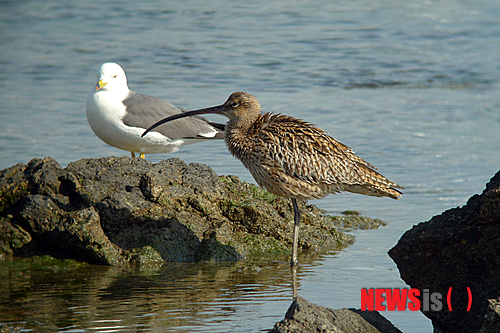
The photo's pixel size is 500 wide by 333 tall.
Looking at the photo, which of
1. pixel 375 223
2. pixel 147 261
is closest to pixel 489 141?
pixel 375 223

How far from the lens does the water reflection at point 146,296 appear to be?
14.3 feet

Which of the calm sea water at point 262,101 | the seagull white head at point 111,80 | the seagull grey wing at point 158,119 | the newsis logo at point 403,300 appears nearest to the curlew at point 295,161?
the calm sea water at point 262,101

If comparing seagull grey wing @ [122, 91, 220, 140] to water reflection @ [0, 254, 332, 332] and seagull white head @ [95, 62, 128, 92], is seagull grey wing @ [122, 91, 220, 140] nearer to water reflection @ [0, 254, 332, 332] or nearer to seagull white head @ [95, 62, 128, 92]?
seagull white head @ [95, 62, 128, 92]

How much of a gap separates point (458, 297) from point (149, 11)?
17760mm

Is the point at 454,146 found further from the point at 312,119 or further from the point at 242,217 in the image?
the point at 242,217

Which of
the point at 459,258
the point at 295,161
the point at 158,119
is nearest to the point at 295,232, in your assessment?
the point at 295,161

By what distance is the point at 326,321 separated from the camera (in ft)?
11.9

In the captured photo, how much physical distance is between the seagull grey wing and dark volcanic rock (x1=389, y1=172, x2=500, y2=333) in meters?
4.66

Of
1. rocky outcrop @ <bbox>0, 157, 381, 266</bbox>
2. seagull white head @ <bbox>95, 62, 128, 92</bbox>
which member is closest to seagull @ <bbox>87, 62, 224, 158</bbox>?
seagull white head @ <bbox>95, 62, 128, 92</bbox>

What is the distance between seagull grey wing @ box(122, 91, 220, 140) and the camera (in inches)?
319

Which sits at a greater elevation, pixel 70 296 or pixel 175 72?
pixel 175 72

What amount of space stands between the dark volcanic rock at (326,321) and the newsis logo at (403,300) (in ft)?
1.18

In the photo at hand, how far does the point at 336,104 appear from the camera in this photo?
12.3m

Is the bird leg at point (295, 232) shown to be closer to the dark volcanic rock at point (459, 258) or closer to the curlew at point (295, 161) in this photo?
the curlew at point (295, 161)
